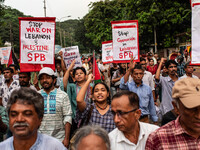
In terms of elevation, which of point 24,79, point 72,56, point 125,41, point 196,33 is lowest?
point 24,79

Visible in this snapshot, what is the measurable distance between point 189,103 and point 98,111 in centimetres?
177

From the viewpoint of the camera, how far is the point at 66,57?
21.7 feet

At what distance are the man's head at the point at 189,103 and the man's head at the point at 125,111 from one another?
513 millimetres

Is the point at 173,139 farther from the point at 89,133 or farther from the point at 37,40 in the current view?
the point at 37,40

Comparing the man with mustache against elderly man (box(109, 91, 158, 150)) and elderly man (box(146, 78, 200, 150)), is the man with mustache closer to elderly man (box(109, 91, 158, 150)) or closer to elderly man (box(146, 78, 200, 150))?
elderly man (box(109, 91, 158, 150))

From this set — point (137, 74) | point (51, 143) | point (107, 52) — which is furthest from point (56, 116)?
point (107, 52)

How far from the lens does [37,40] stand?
4.78 m

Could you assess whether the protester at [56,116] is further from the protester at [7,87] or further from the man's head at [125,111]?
the man's head at [125,111]

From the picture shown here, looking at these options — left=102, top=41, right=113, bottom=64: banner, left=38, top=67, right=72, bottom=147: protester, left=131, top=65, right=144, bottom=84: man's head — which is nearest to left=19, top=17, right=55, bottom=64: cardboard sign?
left=38, top=67, right=72, bottom=147: protester

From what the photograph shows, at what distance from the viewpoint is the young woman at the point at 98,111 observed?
314 cm

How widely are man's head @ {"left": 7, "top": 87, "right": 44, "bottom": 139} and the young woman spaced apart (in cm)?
116

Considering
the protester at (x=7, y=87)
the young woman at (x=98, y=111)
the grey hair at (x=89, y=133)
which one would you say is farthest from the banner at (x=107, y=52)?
the grey hair at (x=89, y=133)

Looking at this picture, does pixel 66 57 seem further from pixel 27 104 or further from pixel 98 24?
pixel 98 24

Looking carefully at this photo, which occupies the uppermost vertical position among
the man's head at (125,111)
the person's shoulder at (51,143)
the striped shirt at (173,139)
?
the man's head at (125,111)
